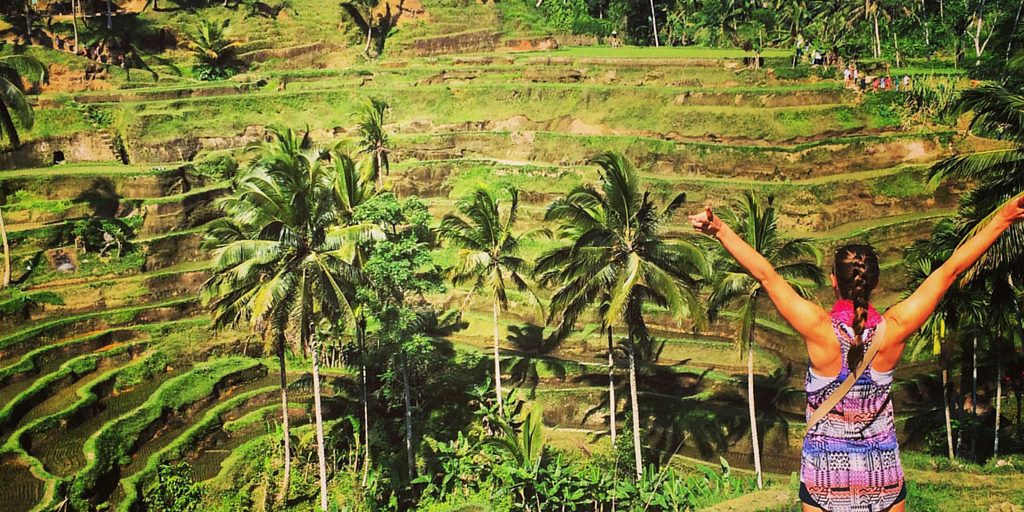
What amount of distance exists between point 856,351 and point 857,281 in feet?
1.21

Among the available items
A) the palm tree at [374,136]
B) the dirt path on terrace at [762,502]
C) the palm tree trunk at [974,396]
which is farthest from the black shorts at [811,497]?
the palm tree at [374,136]

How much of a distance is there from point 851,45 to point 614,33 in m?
17.5

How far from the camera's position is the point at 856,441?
14.8 ft

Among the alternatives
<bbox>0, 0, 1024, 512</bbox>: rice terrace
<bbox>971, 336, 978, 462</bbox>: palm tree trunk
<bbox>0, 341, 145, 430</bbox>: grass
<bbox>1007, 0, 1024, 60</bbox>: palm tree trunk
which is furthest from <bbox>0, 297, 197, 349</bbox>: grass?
<bbox>1007, 0, 1024, 60</bbox>: palm tree trunk

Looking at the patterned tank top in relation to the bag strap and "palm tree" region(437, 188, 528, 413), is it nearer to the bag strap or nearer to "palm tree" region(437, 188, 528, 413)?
the bag strap

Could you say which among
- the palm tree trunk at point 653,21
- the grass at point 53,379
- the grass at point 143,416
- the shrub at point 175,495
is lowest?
the shrub at point 175,495

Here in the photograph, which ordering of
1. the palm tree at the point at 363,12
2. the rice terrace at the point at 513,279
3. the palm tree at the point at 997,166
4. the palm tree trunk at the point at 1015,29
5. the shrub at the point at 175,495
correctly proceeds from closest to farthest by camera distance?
the palm tree at the point at 997,166 < the rice terrace at the point at 513,279 < the shrub at the point at 175,495 < the palm tree trunk at the point at 1015,29 < the palm tree at the point at 363,12

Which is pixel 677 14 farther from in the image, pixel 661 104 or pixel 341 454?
pixel 341 454

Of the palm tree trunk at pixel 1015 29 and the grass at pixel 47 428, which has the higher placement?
the palm tree trunk at pixel 1015 29

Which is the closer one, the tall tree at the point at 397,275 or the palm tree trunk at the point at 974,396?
the palm tree trunk at the point at 974,396

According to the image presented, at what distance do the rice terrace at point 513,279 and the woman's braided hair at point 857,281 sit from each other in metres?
0.02

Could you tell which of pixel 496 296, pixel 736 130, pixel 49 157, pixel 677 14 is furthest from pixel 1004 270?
pixel 677 14

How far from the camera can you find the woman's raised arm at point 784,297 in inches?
174

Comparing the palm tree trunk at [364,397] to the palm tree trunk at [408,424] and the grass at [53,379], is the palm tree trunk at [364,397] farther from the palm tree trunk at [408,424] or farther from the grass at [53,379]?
the grass at [53,379]
